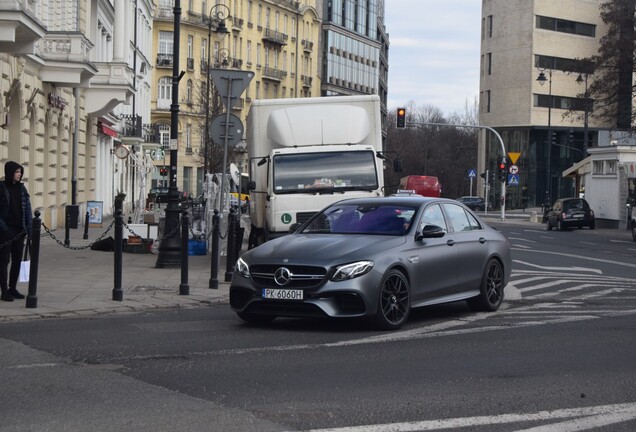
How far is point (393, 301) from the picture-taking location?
1207 centimetres

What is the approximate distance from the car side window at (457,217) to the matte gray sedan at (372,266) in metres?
0.02

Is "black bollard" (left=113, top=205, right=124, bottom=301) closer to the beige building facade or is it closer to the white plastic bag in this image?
the white plastic bag

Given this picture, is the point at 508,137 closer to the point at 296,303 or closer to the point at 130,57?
the point at 130,57

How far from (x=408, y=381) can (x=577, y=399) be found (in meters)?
1.29

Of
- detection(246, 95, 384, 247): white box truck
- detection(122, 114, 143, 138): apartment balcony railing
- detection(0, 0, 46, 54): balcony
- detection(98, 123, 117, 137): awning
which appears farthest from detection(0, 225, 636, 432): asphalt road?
detection(122, 114, 143, 138): apartment balcony railing

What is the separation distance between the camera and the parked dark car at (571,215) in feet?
→ 190

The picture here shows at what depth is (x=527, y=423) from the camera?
23.4 ft

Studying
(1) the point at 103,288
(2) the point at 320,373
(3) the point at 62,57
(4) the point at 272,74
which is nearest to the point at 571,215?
(3) the point at 62,57

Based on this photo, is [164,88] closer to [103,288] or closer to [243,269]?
[103,288]

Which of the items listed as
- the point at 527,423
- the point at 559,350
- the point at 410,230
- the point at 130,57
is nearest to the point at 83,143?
the point at 130,57

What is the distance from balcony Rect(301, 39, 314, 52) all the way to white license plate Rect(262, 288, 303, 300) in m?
105

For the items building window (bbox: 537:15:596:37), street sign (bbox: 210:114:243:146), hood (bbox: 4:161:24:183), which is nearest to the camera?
hood (bbox: 4:161:24:183)

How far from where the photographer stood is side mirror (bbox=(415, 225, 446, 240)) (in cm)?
1280

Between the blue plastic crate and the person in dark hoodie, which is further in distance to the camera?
the blue plastic crate
